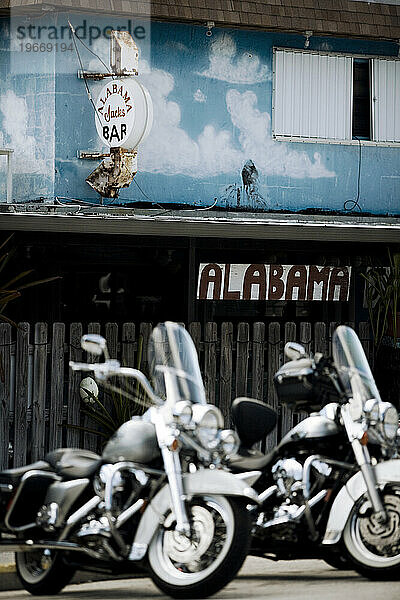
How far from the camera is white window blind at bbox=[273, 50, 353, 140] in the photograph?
15.2m

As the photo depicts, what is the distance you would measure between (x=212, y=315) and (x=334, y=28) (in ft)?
13.7

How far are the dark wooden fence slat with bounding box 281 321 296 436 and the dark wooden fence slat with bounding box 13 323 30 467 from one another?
281 centimetres

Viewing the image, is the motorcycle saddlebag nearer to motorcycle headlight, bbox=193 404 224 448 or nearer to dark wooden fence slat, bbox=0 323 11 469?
motorcycle headlight, bbox=193 404 224 448

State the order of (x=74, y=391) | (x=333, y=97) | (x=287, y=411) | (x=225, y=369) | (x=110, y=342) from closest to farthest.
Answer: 1. (x=74, y=391)
2. (x=110, y=342)
3. (x=225, y=369)
4. (x=287, y=411)
5. (x=333, y=97)

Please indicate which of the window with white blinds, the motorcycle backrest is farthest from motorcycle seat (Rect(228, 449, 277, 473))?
the window with white blinds

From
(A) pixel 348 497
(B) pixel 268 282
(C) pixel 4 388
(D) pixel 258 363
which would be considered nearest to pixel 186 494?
(A) pixel 348 497

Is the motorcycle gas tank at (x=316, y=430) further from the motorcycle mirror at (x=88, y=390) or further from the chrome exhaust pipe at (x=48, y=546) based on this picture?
the motorcycle mirror at (x=88, y=390)

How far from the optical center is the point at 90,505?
23.0ft

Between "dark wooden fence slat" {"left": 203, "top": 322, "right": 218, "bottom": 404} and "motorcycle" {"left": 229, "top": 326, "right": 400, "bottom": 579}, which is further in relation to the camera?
"dark wooden fence slat" {"left": 203, "top": 322, "right": 218, "bottom": 404}

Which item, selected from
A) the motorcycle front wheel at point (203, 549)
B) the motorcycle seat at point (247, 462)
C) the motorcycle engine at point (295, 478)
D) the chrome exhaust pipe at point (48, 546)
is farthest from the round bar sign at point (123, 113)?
the motorcycle front wheel at point (203, 549)

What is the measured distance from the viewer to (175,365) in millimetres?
7223

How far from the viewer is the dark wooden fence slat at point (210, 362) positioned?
1182cm

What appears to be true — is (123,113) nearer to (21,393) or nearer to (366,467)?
(21,393)

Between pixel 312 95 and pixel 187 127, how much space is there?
6.13ft
